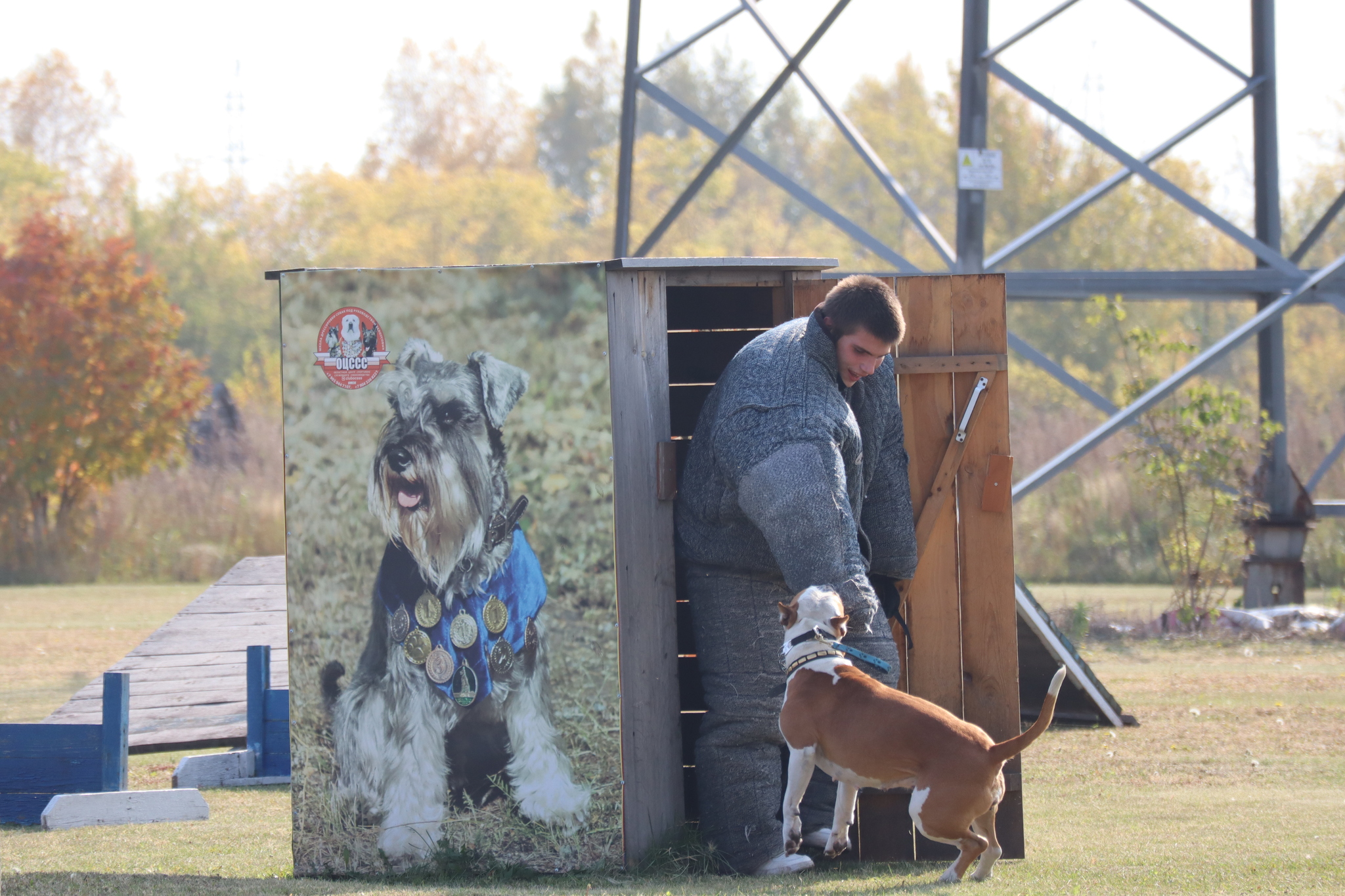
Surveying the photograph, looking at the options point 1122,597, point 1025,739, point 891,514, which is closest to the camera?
point 1025,739

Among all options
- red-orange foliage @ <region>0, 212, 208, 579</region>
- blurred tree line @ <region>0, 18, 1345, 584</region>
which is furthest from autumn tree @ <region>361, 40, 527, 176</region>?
red-orange foliage @ <region>0, 212, 208, 579</region>

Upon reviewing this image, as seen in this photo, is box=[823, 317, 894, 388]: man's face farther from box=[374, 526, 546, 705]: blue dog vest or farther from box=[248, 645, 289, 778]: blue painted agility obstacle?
box=[248, 645, 289, 778]: blue painted agility obstacle

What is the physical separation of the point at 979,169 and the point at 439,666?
8705 mm

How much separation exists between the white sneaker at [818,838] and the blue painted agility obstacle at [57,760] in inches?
121

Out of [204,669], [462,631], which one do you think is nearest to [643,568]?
[462,631]

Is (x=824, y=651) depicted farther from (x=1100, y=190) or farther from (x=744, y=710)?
(x=1100, y=190)

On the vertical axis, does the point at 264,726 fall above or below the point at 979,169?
below

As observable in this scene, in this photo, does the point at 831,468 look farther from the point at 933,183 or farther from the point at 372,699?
the point at 933,183

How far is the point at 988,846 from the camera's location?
4629 mm

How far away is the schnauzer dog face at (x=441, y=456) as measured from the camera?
5047mm

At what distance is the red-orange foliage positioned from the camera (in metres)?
22.4

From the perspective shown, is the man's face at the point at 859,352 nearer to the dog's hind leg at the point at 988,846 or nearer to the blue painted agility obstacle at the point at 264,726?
the dog's hind leg at the point at 988,846

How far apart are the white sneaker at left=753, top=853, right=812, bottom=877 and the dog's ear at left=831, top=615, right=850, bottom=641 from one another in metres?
0.90

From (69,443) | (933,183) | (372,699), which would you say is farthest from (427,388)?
(933,183)
